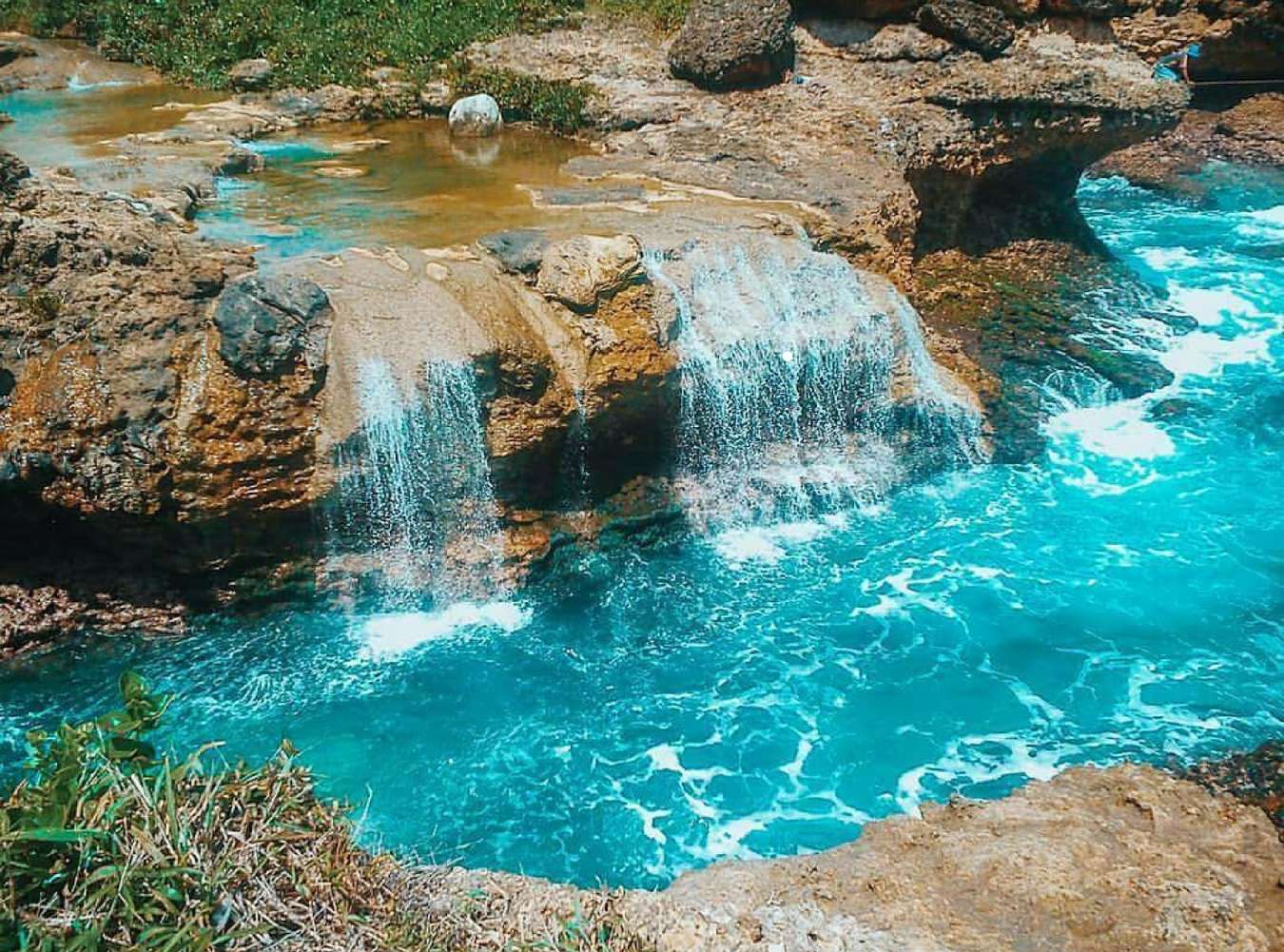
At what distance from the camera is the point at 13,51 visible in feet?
59.9

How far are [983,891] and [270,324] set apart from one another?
279 inches

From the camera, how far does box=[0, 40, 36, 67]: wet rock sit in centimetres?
1817

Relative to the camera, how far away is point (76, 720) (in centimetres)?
849

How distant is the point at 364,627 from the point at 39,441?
2.95 m

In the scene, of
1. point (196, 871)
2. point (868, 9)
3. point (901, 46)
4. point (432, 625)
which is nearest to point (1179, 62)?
point (901, 46)

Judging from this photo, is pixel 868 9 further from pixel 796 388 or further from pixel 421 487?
pixel 421 487

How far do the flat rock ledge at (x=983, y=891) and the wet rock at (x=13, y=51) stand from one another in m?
18.9

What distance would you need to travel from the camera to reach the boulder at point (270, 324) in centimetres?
909

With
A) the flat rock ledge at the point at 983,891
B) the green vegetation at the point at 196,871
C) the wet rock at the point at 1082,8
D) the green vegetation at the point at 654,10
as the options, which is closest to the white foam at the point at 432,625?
the flat rock ledge at the point at 983,891

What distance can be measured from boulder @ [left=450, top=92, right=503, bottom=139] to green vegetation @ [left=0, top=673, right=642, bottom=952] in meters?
13.6

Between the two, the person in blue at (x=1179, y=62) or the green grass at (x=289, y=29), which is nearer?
the green grass at (x=289, y=29)

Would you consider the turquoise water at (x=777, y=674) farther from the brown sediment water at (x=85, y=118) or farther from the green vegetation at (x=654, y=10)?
the green vegetation at (x=654, y=10)

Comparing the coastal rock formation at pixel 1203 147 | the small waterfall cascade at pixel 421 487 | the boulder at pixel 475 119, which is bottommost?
the small waterfall cascade at pixel 421 487

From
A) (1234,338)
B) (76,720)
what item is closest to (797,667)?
(76,720)
